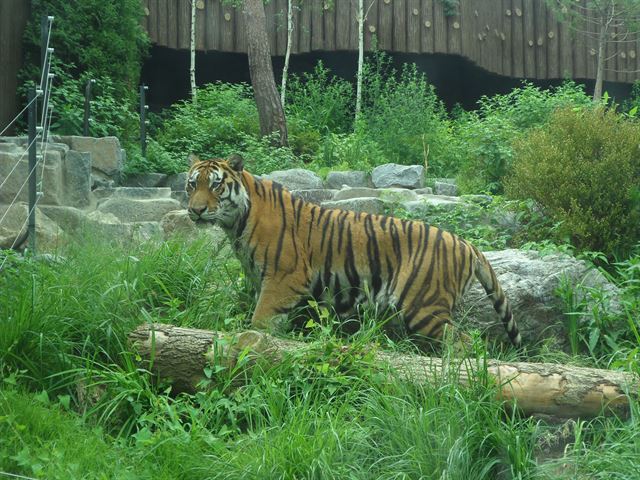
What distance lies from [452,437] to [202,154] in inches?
408

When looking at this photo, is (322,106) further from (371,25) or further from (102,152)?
(102,152)

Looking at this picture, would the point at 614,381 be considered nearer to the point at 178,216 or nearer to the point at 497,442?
the point at 497,442

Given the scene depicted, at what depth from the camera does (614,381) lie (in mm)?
5020

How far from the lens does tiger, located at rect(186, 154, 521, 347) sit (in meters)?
6.46

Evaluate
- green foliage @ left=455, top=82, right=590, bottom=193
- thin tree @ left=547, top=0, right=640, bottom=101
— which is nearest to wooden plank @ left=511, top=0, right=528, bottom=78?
thin tree @ left=547, top=0, right=640, bottom=101

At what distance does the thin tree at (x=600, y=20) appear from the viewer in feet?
64.5

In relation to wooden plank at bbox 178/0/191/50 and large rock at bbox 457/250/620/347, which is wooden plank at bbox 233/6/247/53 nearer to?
wooden plank at bbox 178/0/191/50

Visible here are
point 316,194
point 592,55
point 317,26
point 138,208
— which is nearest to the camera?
point 138,208

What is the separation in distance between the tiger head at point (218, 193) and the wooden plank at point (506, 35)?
48.6 feet

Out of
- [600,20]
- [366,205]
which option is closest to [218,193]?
[366,205]

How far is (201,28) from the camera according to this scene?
17.7 meters

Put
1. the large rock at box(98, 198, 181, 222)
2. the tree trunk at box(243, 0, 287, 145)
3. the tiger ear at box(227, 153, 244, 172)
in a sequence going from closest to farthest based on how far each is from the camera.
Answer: the tiger ear at box(227, 153, 244, 172), the large rock at box(98, 198, 181, 222), the tree trunk at box(243, 0, 287, 145)

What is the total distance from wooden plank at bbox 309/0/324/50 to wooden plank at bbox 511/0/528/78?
461cm

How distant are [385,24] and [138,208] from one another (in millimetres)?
10007
